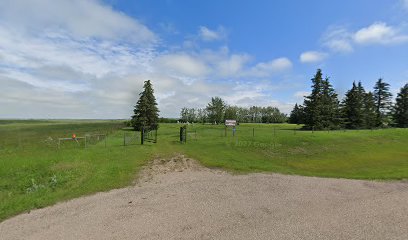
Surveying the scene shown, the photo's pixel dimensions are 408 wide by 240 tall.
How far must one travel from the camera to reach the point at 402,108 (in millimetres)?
66312

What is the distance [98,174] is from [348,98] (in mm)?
65259

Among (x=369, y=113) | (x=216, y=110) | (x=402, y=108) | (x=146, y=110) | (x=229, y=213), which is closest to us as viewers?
(x=229, y=213)

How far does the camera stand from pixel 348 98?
6153cm

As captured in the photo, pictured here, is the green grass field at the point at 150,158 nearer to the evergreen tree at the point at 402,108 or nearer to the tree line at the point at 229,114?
the evergreen tree at the point at 402,108

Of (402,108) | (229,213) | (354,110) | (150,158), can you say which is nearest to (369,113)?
(354,110)

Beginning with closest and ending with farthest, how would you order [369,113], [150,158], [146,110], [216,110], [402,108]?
[150,158], [146,110], [369,113], [402,108], [216,110]

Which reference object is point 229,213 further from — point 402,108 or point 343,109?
point 402,108

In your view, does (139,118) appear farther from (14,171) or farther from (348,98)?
(348,98)

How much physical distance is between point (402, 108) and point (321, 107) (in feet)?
91.2

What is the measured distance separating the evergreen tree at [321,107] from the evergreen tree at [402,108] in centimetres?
2031

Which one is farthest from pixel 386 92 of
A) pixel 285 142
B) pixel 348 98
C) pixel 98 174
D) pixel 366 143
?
pixel 98 174

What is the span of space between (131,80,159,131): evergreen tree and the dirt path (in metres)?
43.8

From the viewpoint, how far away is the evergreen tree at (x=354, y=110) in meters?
59.8

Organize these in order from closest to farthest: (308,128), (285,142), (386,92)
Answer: (285,142), (308,128), (386,92)
